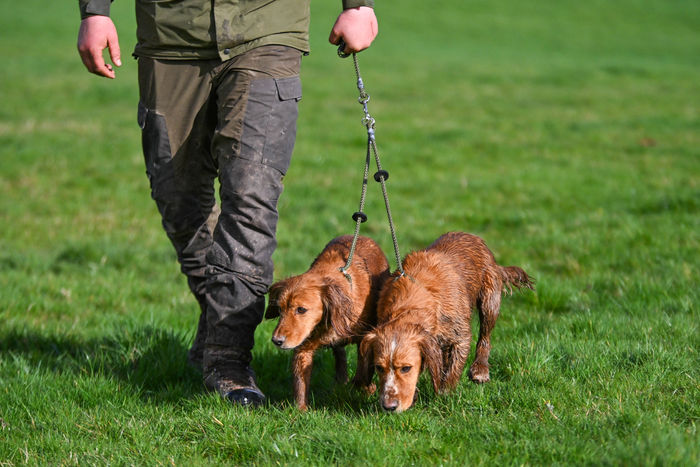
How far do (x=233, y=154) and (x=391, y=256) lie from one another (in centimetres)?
320

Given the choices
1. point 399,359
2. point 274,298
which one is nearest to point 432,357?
point 399,359

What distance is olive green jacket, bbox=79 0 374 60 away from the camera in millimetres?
4191

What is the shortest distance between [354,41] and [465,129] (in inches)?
400

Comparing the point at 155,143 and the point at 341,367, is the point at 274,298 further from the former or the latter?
the point at 155,143

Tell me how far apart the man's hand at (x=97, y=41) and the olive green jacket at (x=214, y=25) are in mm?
75

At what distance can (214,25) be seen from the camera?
420 centimetres

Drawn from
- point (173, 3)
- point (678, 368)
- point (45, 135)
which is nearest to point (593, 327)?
point (678, 368)

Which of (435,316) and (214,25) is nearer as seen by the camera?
(435,316)

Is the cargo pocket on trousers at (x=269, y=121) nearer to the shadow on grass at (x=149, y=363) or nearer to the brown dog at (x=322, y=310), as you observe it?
the brown dog at (x=322, y=310)

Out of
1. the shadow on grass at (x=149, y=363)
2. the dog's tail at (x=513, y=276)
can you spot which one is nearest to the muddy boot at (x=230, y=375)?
the shadow on grass at (x=149, y=363)

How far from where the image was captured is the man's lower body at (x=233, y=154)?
4156 mm

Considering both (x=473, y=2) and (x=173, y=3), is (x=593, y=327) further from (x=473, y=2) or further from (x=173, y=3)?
(x=473, y=2)

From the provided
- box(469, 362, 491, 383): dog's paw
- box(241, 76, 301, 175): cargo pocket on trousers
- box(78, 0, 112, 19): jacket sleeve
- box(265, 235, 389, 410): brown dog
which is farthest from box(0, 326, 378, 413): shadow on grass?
box(78, 0, 112, 19): jacket sleeve

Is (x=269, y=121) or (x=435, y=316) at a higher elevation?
(x=269, y=121)
